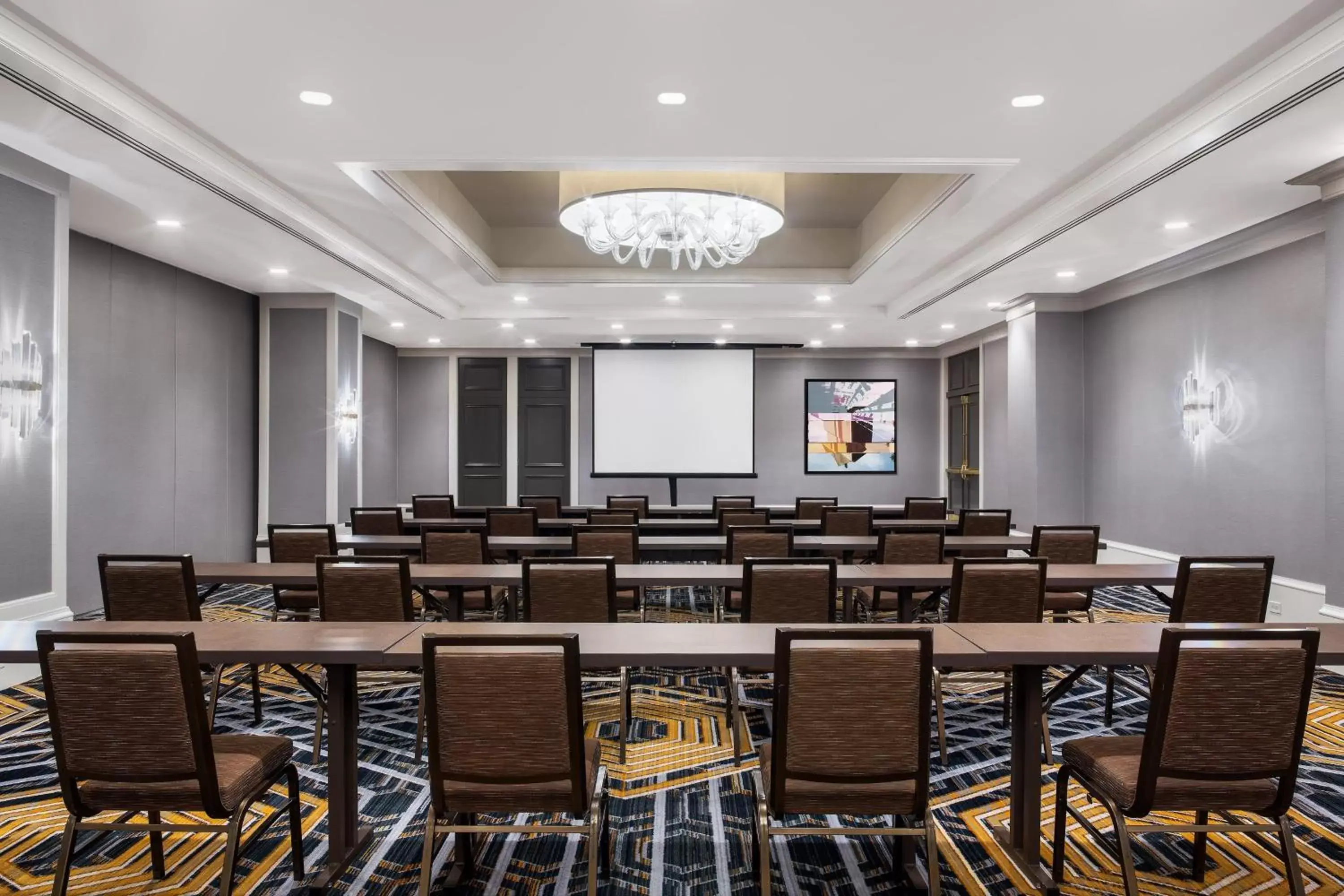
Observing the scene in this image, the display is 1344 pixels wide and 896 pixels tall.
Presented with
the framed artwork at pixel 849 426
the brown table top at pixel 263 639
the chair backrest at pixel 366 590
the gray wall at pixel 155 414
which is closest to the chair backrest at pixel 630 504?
the chair backrest at pixel 366 590

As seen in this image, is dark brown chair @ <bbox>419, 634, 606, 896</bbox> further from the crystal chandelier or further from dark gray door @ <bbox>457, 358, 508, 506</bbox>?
dark gray door @ <bbox>457, 358, 508, 506</bbox>

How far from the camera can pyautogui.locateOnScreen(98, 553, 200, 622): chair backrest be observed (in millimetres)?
3277

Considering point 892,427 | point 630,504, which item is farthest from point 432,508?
point 892,427

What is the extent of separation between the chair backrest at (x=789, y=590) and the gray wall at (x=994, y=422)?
784 cm

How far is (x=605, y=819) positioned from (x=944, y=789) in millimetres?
1461

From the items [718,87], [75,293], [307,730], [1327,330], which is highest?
[718,87]

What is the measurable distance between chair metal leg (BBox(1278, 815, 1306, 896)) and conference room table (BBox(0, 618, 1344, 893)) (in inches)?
18.8

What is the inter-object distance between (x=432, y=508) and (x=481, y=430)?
5631 millimetres

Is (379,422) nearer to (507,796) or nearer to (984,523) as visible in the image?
(984,523)

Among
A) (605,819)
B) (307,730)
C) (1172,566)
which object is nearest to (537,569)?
(605,819)

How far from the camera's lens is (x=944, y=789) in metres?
2.99

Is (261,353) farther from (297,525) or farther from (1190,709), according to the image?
(1190,709)

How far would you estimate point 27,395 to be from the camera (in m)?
4.45

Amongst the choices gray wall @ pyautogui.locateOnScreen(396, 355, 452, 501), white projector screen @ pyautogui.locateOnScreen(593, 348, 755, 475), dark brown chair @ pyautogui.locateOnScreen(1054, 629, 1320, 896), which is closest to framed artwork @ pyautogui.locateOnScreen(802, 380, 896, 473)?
white projector screen @ pyautogui.locateOnScreen(593, 348, 755, 475)
